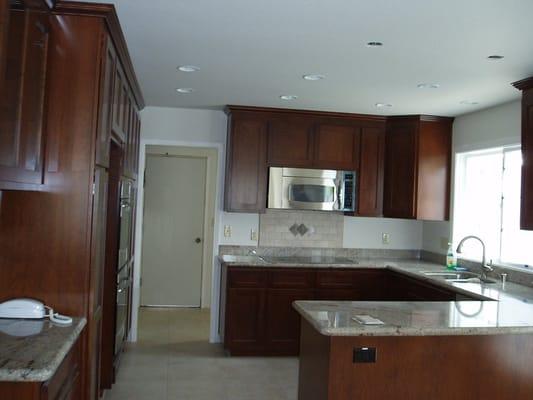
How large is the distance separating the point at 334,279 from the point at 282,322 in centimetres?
63

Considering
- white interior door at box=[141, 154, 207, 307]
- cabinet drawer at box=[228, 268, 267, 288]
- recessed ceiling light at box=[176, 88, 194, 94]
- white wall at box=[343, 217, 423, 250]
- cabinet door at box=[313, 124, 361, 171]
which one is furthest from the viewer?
white interior door at box=[141, 154, 207, 307]

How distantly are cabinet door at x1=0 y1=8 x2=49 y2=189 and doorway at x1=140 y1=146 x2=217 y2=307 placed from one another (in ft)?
14.4

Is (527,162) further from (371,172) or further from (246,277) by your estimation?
(246,277)

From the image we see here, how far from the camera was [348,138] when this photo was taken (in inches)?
A: 205

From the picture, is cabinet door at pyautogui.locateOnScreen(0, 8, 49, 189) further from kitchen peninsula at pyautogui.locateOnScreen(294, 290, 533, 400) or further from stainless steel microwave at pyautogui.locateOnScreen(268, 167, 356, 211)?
stainless steel microwave at pyautogui.locateOnScreen(268, 167, 356, 211)

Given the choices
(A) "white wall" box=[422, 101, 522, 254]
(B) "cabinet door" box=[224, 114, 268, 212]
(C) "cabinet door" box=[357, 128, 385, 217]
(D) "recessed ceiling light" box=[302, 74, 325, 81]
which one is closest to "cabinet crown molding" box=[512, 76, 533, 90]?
(A) "white wall" box=[422, 101, 522, 254]

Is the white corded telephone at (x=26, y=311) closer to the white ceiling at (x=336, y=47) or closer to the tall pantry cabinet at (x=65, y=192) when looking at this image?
the tall pantry cabinet at (x=65, y=192)

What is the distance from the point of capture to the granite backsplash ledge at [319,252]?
17.4 ft

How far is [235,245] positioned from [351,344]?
2.95 metres

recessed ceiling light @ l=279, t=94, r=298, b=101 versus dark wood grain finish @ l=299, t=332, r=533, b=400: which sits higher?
recessed ceiling light @ l=279, t=94, r=298, b=101

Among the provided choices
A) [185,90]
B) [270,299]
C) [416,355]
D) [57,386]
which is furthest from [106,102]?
[270,299]

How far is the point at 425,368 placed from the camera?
99.7 inches

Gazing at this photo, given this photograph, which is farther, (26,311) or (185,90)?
(185,90)

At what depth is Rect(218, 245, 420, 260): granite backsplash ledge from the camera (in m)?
5.30
